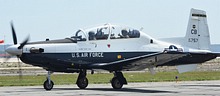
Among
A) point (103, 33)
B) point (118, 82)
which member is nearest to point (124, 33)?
point (103, 33)

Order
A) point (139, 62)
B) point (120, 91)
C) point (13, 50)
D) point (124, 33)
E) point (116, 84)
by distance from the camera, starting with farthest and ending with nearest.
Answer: point (116, 84)
point (124, 33)
point (139, 62)
point (120, 91)
point (13, 50)

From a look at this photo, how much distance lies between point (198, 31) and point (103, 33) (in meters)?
5.27

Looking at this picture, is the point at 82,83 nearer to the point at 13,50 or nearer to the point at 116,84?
the point at 116,84

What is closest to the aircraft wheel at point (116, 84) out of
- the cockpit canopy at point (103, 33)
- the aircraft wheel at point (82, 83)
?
the aircraft wheel at point (82, 83)

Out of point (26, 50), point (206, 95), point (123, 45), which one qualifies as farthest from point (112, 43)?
point (206, 95)

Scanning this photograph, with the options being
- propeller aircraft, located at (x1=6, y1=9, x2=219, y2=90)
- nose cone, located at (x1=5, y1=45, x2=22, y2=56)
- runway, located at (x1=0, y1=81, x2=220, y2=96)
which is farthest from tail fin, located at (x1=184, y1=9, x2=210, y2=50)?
nose cone, located at (x1=5, y1=45, x2=22, y2=56)

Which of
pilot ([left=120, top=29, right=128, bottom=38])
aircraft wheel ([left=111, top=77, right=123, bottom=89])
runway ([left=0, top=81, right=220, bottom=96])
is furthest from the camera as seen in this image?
aircraft wheel ([left=111, top=77, right=123, bottom=89])

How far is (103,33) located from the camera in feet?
80.3

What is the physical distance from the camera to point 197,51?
2606 centimetres

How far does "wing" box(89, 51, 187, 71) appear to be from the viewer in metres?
23.0

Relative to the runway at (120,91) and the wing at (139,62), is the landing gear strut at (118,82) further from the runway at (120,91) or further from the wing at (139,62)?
the wing at (139,62)

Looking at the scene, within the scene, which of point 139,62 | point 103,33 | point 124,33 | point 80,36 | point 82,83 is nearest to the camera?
point 139,62

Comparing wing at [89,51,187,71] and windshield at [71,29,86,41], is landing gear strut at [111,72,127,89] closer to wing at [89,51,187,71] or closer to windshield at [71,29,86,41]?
wing at [89,51,187,71]

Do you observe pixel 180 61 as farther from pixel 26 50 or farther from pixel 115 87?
pixel 26 50
